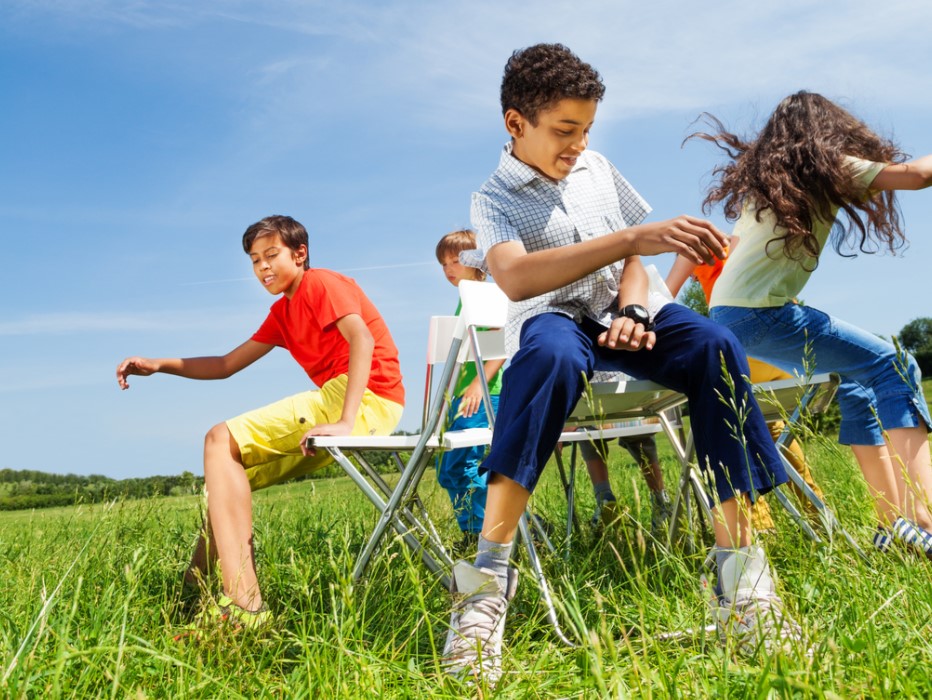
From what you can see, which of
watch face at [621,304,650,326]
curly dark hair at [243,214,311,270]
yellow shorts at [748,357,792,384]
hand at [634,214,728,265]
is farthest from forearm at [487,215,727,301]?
yellow shorts at [748,357,792,384]

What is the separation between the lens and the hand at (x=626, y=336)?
2.26 meters

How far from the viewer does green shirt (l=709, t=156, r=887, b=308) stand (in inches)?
118

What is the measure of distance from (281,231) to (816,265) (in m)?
2.11

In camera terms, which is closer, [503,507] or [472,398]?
[503,507]

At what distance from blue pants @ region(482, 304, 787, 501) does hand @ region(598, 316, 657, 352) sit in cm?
7

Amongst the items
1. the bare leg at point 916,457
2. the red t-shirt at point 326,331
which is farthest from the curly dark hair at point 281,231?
the bare leg at point 916,457

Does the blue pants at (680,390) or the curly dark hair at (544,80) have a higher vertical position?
the curly dark hair at (544,80)

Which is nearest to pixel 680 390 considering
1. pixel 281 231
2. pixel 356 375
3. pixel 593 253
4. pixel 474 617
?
pixel 593 253

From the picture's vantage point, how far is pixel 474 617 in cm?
201

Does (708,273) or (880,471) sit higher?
(708,273)

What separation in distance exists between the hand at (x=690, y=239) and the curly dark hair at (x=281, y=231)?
1928 millimetres

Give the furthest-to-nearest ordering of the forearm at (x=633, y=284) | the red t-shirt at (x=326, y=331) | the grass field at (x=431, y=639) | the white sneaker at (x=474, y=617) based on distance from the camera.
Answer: the red t-shirt at (x=326, y=331) → the forearm at (x=633, y=284) → the white sneaker at (x=474, y=617) → the grass field at (x=431, y=639)

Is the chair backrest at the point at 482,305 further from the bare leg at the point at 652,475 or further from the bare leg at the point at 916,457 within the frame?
the bare leg at the point at 652,475

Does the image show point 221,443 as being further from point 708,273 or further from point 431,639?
point 708,273
